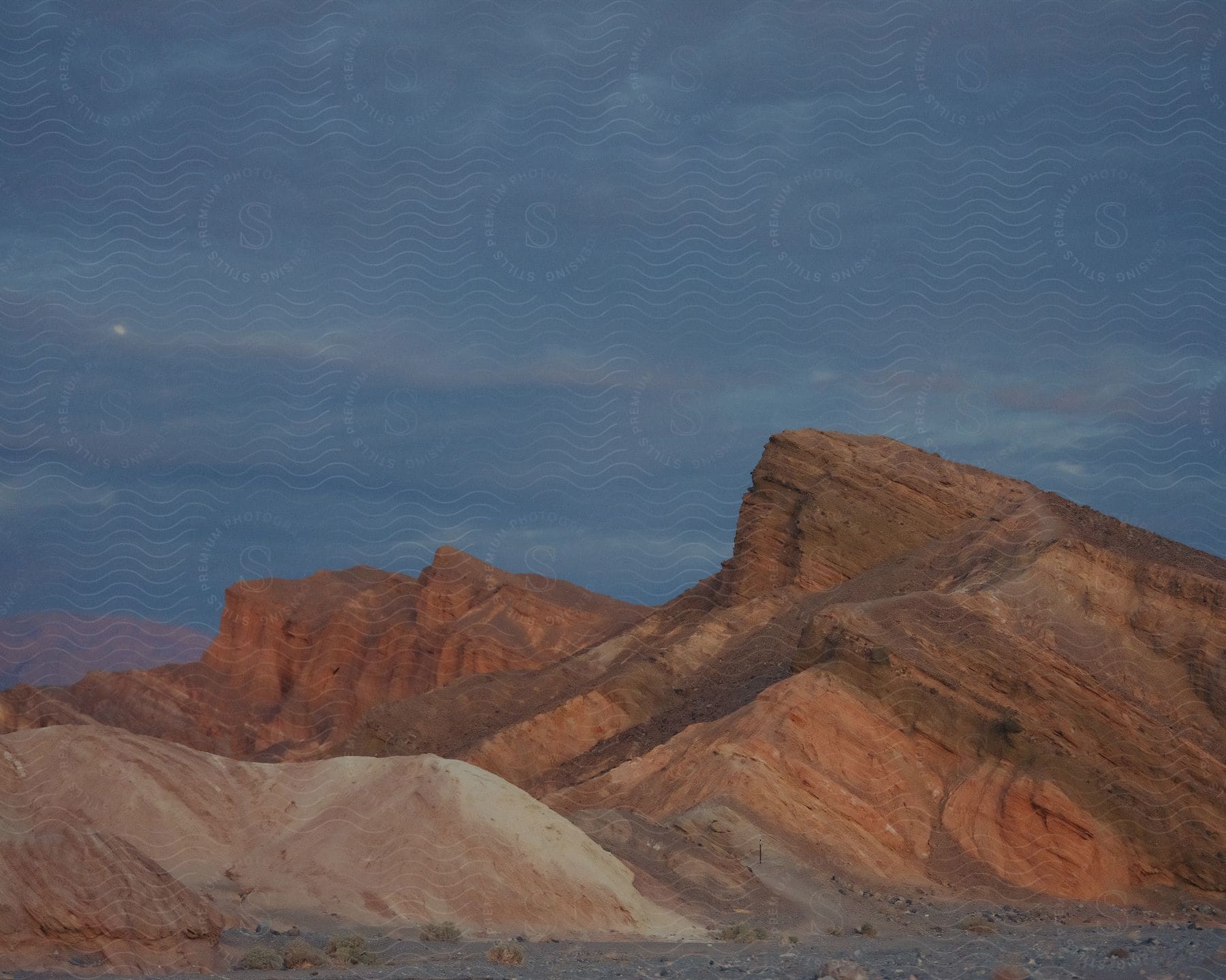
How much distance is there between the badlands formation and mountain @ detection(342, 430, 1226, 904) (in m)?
0.09

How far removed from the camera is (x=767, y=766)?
34.0 metres

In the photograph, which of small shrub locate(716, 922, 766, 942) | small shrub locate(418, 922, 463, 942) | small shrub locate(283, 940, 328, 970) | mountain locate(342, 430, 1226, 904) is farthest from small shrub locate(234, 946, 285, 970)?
mountain locate(342, 430, 1226, 904)

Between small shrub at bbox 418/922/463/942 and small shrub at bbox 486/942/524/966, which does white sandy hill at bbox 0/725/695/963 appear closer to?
small shrub at bbox 418/922/463/942

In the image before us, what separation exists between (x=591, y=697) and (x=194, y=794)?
96.8ft

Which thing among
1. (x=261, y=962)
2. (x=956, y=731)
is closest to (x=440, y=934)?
(x=261, y=962)

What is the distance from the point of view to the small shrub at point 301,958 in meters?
16.5

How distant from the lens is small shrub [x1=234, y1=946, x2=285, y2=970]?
16.3 m

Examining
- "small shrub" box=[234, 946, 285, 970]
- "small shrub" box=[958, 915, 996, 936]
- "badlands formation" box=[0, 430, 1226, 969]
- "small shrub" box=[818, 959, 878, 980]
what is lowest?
"small shrub" box=[234, 946, 285, 970]

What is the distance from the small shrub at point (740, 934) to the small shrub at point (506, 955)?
547 centimetres

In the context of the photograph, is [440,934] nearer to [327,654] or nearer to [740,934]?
[740,934]

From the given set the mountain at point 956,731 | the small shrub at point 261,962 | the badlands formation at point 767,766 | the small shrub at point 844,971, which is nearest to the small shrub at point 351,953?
the small shrub at point 261,962

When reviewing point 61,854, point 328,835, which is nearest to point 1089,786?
point 328,835

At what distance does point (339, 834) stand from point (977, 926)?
→ 11.6m

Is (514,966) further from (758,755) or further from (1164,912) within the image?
(1164,912)
